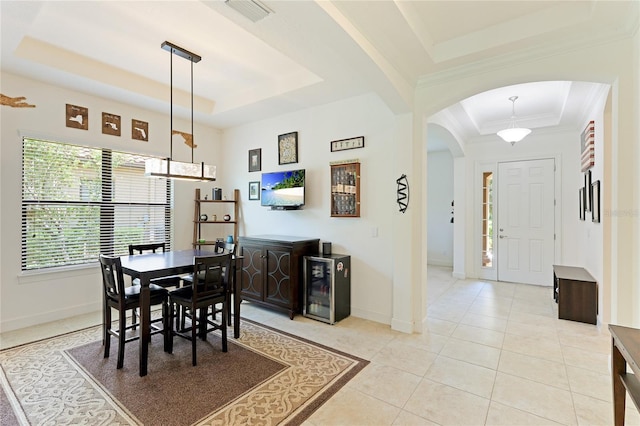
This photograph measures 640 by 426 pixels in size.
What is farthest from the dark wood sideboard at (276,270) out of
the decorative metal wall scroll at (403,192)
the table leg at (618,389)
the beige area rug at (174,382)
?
the table leg at (618,389)

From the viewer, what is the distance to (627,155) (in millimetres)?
2404

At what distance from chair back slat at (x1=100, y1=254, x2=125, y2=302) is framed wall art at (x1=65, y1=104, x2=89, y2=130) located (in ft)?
7.30

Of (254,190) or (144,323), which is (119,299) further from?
(254,190)

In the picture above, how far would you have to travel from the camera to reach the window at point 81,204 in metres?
3.59

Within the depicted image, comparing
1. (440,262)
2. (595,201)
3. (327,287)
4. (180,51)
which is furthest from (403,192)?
(440,262)

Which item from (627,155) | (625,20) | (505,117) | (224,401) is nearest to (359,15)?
(625,20)

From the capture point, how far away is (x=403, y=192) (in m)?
3.48

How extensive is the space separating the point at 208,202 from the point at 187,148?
96 centimetres

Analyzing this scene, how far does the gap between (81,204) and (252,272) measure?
7.75 feet

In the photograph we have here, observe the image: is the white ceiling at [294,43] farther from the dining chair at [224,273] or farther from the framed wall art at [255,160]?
the dining chair at [224,273]

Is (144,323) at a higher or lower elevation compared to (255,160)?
lower

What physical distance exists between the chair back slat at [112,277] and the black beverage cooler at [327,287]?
1.98 m

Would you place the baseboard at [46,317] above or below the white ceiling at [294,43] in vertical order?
below

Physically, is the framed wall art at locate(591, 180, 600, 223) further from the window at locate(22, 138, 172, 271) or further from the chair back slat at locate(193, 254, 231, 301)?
the window at locate(22, 138, 172, 271)
